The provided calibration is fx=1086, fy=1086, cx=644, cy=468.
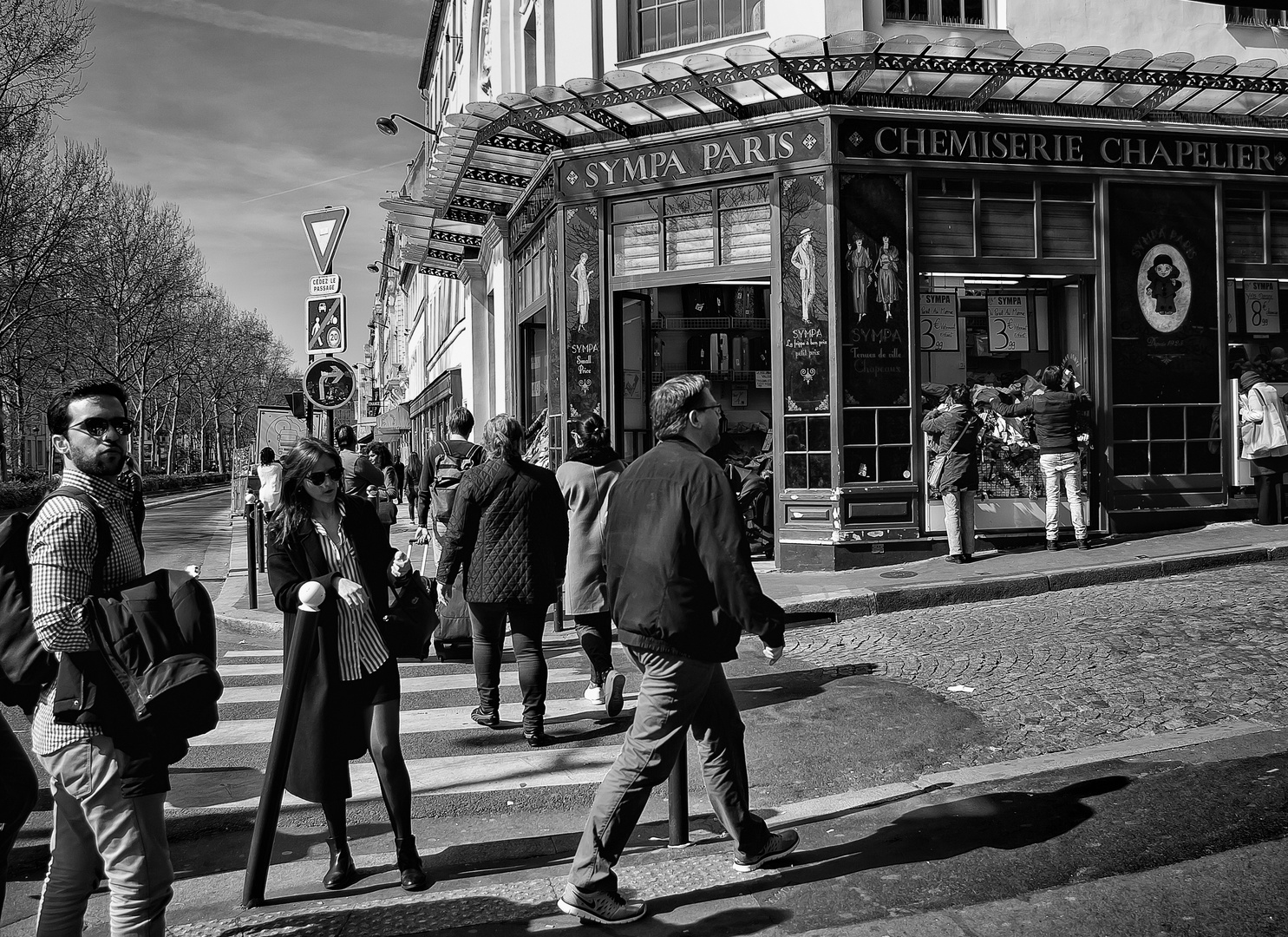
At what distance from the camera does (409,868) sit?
4.19m

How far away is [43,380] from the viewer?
132 feet

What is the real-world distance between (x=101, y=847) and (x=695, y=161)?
36.1ft

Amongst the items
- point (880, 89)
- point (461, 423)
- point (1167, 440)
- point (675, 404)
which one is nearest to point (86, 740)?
point (675, 404)

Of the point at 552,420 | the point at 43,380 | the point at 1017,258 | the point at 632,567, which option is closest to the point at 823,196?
the point at 1017,258

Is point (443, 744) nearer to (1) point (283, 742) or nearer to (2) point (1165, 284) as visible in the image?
(1) point (283, 742)

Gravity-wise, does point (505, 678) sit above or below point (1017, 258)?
below

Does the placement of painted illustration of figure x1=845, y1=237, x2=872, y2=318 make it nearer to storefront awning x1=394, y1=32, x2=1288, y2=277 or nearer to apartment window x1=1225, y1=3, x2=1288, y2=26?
storefront awning x1=394, y1=32, x2=1288, y2=277

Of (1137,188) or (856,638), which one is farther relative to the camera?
(1137,188)

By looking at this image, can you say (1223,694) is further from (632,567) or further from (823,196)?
(823,196)

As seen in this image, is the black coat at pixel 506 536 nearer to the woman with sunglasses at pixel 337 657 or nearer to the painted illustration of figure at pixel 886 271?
the woman with sunglasses at pixel 337 657

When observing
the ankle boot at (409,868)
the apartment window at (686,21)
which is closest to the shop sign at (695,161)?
the apartment window at (686,21)

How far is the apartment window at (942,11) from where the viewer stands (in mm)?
12500

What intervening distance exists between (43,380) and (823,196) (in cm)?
3714

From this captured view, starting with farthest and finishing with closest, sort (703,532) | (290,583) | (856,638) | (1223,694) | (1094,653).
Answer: (856,638) < (1094,653) < (1223,694) < (290,583) < (703,532)
